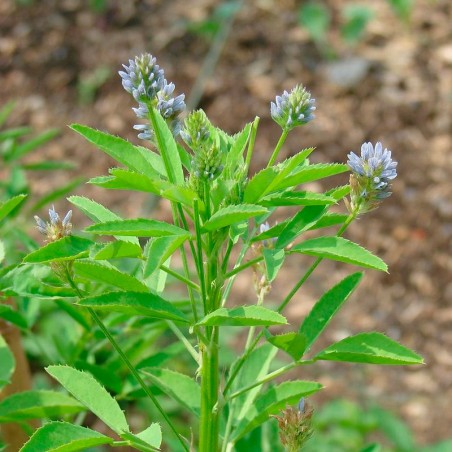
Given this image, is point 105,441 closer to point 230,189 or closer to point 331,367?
point 230,189

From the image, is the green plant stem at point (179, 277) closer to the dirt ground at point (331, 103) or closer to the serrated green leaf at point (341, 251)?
the serrated green leaf at point (341, 251)

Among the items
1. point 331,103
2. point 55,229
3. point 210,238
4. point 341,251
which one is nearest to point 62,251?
point 55,229

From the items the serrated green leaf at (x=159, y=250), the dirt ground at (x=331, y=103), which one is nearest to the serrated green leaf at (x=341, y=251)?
the serrated green leaf at (x=159, y=250)

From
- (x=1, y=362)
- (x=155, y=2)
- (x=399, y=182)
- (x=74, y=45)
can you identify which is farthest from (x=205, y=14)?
(x=1, y=362)

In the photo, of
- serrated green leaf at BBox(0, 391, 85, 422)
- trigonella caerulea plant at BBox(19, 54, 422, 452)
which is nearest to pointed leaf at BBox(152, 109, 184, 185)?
trigonella caerulea plant at BBox(19, 54, 422, 452)

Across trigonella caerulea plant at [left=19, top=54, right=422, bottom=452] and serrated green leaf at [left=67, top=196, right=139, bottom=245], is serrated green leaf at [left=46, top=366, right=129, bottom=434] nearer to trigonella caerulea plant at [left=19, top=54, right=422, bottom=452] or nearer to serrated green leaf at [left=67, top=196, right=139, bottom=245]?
trigonella caerulea plant at [left=19, top=54, right=422, bottom=452]

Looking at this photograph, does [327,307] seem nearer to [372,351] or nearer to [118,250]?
[372,351]
